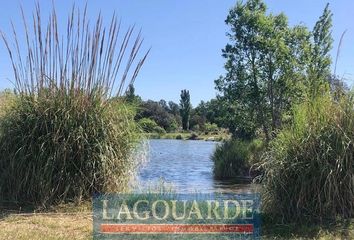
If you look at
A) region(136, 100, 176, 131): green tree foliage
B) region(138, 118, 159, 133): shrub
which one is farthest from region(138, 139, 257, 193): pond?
region(136, 100, 176, 131): green tree foliage

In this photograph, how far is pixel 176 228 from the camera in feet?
16.4

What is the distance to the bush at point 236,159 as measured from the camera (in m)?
21.0

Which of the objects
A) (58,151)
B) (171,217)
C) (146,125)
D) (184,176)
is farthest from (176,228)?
(184,176)

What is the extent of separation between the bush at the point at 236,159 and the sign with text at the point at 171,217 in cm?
1487

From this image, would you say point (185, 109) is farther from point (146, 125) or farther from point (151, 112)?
point (146, 125)

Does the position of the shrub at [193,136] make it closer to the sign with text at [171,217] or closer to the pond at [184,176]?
the pond at [184,176]

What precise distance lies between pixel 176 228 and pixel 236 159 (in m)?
16.7

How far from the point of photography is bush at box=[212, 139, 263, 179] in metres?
21.0

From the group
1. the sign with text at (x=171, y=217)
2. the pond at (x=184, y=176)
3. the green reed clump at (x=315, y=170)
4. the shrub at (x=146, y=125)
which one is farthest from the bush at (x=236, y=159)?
the green reed clump at (x=315, y=170)

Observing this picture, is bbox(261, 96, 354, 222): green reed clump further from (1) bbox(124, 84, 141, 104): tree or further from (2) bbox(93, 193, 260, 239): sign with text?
(1) bbox(124, 84, 141, 104): tree

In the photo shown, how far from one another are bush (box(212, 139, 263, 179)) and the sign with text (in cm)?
1487

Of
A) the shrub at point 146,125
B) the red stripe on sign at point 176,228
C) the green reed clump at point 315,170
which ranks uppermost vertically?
the shrub at point 146,125

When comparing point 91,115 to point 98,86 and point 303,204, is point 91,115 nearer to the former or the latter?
point 98,86

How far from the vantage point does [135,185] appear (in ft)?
23.1
